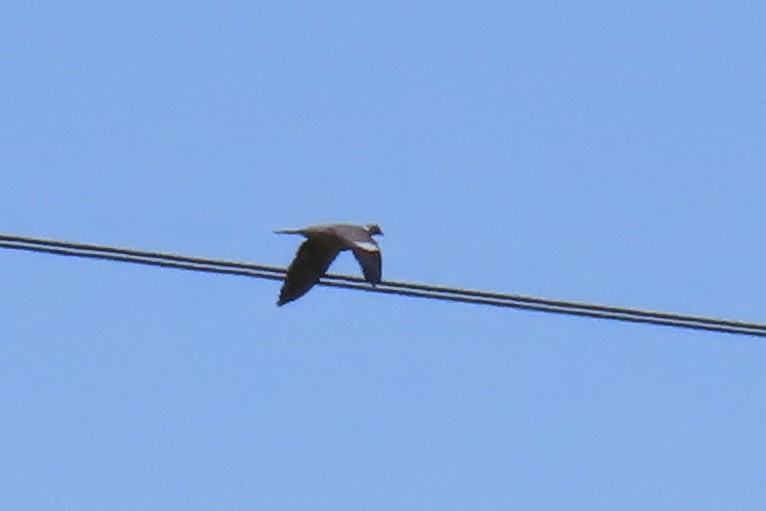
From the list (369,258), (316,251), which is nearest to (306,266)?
(316,251)

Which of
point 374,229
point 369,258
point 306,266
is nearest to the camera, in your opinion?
point 369,258

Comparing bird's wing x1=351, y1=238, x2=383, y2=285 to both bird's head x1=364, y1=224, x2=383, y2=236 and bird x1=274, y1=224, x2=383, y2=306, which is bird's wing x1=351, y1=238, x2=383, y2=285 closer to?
bird x1=274, y1=224, x2=383, y2=306

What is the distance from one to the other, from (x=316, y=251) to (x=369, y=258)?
0.80 m

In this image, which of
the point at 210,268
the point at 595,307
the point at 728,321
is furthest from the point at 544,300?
the point at 210,268

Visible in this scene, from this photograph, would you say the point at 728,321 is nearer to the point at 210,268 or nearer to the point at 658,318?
the point at 658,318

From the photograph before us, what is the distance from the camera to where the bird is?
11.2m

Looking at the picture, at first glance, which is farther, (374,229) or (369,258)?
(374,229)

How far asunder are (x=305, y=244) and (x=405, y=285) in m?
1.35

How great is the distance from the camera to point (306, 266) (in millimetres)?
11328

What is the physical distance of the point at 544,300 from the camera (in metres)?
10.0

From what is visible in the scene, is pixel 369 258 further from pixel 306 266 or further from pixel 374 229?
pixel 374 229

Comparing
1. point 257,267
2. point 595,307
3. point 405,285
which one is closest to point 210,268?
point 257,267

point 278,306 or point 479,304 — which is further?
point 278,306

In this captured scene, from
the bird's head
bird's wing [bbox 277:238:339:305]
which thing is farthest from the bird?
the bird's head
